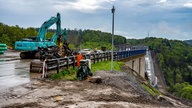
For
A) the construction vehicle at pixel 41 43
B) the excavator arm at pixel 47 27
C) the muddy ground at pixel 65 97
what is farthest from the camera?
the excavator arm at pixel 47 27

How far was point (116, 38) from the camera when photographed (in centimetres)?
16438

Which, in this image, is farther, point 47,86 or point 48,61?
point 48,61

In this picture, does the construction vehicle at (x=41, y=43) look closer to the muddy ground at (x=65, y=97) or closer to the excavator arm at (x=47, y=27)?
the excavator arm at (x=47, y=27)

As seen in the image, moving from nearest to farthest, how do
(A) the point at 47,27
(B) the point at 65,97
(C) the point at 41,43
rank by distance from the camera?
(B) the point at 65,97 < (C) the point at 41,43 < (A) the point at 47,27

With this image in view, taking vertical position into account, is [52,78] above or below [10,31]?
below

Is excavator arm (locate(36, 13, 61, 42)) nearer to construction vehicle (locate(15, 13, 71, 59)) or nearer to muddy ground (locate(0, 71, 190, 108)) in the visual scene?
construction vehicle (locate(15, 13, 71, 59))

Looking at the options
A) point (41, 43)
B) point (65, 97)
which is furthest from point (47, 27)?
point (65, 97)

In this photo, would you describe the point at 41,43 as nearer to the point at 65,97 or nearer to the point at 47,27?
the point at 47,27

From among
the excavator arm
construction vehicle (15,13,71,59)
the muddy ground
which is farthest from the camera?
the excavator arm

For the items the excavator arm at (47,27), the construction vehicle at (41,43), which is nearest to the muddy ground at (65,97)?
the construction vehicle at (41,43)

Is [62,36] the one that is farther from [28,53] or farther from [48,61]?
[48,61]

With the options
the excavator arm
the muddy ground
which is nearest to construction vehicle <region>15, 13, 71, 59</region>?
the excavator arm

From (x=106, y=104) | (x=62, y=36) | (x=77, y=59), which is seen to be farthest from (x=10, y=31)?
(x=106, y=104)

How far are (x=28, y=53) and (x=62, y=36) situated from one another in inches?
171
